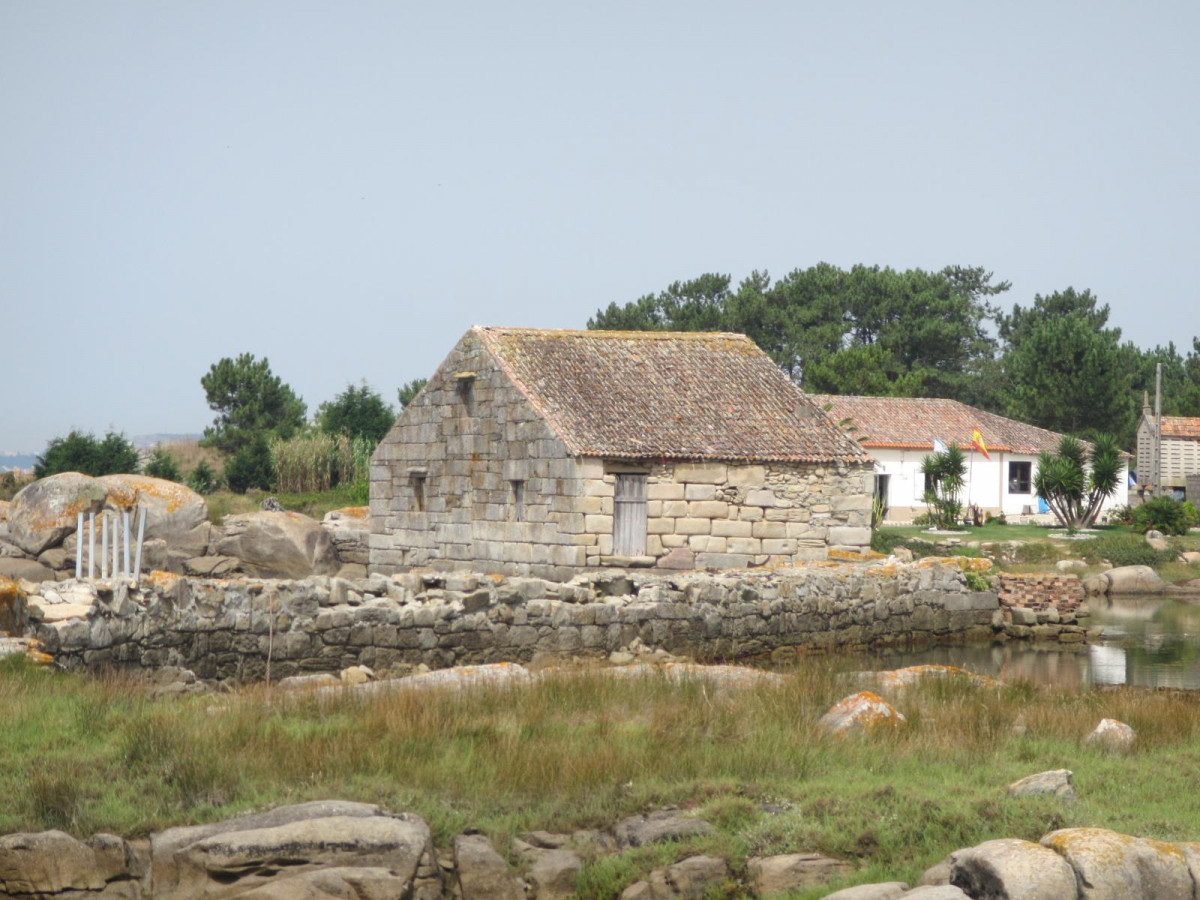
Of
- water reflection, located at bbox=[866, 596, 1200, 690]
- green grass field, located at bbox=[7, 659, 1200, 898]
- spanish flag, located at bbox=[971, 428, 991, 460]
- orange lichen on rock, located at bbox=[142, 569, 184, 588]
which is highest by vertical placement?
spanish flag, located at bbox=[971, 428, 991, 460]

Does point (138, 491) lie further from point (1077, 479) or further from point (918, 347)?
point (918, 347)

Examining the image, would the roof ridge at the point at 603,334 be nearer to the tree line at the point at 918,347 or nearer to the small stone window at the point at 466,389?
the small stone window at the point at 466,389

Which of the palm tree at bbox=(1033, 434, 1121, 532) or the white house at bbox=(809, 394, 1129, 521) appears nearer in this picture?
the palm tree at bbox=(1033, 434, 1121, 532)

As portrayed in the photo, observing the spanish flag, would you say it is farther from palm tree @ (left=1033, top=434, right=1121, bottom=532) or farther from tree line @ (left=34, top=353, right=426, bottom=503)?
tree line @ (left=34, top=353, right=426, bottom=503)

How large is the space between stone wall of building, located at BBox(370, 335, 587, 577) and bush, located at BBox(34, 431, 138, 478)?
1811 centimetres

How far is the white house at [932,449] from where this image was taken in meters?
47.8

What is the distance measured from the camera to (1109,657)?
21.1 meters

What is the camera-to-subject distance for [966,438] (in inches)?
1923

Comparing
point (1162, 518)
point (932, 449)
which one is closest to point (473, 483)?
point (1162, 518)

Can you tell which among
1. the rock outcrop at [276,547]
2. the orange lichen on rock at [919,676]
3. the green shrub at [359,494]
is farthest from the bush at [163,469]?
the orange lichen on rock at [919,676]

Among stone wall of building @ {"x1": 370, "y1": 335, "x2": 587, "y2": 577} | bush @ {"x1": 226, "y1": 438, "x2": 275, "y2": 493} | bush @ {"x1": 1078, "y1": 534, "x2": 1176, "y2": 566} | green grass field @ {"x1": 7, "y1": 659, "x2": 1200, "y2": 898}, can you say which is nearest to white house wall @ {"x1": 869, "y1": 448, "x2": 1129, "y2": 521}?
bush @ {"x1": 1078, "y1": 534, "x2": 1176, "y2": 566}

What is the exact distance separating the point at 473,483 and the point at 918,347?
1813 inches

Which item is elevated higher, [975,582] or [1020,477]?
[1020,477]

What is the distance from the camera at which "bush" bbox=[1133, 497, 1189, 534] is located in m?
37.8
